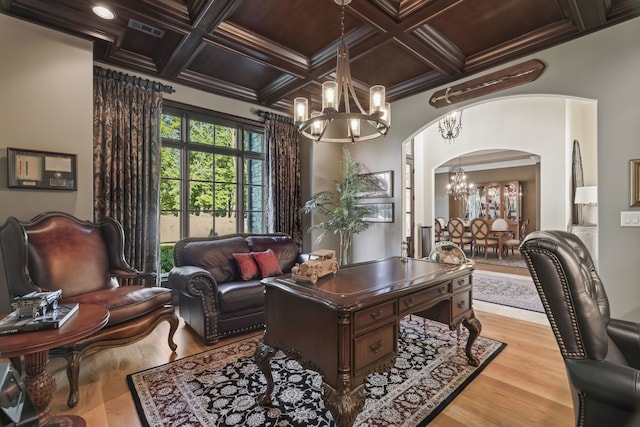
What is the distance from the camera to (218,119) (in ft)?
14.1

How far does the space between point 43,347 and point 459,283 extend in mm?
2518

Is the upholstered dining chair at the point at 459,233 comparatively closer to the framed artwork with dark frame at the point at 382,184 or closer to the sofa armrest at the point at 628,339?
the framed artwork with dark frame at the point at 382,184

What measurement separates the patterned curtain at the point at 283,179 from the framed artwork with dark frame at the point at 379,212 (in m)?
1.20

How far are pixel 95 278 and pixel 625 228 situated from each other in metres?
4.82

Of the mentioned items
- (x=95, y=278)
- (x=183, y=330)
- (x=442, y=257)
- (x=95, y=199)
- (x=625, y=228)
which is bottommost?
(x=183, y=330)

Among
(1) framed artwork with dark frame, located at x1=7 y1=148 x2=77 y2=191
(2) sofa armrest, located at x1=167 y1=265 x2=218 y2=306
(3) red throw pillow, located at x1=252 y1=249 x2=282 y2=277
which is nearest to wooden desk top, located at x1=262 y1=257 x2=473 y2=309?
(2) sofa armrest, located at x1=167 y1=265 x2=218 y2=306

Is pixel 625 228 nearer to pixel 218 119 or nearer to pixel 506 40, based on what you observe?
pixel 506 40

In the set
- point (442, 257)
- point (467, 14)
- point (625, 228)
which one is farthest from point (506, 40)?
point (442, 257)

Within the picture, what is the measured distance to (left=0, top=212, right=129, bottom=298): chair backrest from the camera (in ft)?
6.80

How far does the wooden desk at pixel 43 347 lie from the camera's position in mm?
1315

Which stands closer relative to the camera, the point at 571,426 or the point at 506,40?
the point at 571,426

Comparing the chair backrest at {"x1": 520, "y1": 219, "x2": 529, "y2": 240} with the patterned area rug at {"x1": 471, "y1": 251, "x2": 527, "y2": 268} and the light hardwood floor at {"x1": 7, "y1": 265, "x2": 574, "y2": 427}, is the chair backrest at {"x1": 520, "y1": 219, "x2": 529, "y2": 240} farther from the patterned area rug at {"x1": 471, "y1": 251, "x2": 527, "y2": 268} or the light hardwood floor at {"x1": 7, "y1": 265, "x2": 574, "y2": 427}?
the light hardwood floor at {"x1": 7, "y1": 265, "x2": 574, "y2": 427}

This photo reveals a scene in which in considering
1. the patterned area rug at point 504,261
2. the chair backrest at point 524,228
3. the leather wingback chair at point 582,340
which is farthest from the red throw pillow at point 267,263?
the chair backrest at point 524,228

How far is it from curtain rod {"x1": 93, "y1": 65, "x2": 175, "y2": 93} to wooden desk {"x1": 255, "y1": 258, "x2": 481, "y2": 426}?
3.13 meters
